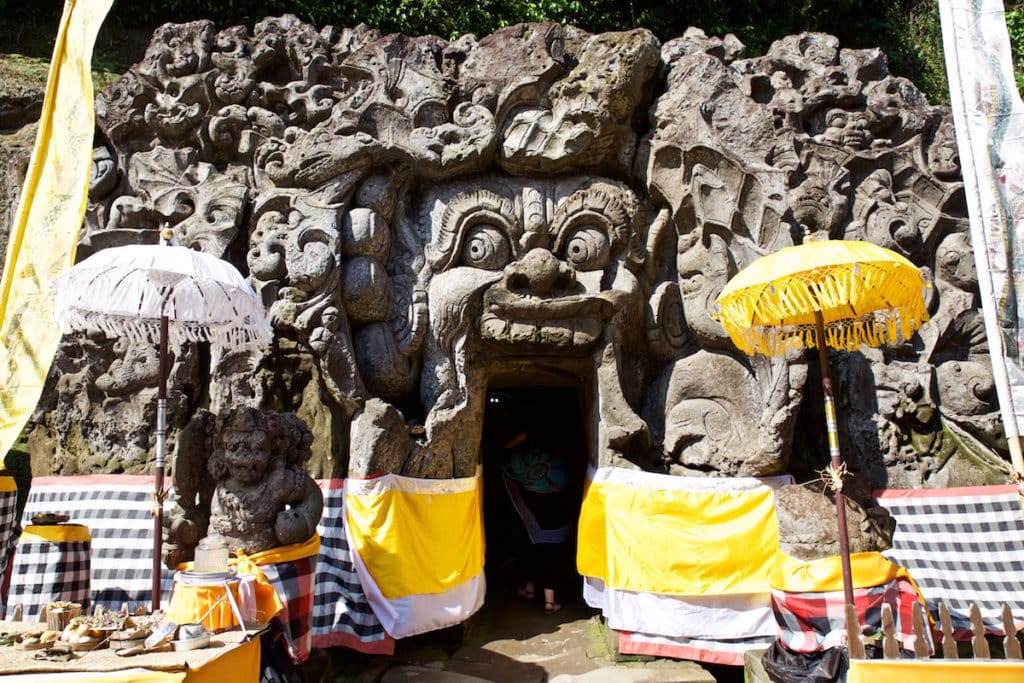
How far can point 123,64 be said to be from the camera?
28.6 ft

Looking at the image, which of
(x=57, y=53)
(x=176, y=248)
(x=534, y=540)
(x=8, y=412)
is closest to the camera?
(x=176, y=248)

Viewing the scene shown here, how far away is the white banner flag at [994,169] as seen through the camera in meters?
3.45

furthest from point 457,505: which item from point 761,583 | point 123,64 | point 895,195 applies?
point 123,64

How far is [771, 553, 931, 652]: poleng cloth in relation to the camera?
3.88 metres

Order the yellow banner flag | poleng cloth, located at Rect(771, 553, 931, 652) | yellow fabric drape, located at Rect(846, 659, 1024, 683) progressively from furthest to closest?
the yellow banner flag
poleng cloth, located at Rect(771, 553, 931, 652)
yellow fabric drape, located at Rect(846, 659, 1024, 683)

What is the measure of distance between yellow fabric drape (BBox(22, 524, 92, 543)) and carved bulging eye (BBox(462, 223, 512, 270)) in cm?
340

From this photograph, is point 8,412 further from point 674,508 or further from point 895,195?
point 895,195

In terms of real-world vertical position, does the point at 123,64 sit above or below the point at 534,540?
above

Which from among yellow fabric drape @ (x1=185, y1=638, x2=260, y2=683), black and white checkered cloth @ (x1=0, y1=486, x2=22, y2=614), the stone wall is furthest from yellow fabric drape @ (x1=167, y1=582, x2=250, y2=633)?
the stone wall

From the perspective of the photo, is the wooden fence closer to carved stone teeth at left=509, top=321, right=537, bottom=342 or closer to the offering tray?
the offering tray

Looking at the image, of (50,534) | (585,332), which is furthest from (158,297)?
(585,332)

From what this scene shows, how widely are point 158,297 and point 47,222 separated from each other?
1225 millimetres

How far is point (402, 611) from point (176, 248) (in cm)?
293

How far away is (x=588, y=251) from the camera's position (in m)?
6.13
